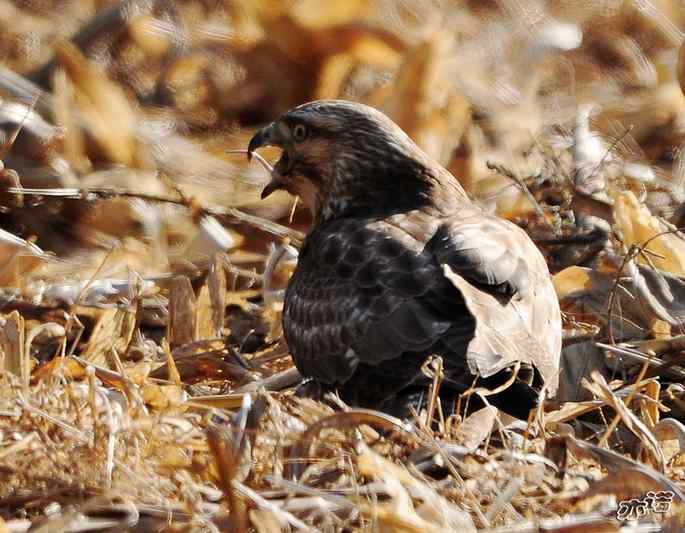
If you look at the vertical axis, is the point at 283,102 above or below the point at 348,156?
below

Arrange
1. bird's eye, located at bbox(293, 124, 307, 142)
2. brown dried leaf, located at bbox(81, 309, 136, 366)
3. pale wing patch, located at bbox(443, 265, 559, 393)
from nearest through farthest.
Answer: pale wing patch, located at bbox(443, 265, 559, 393) → brown dried leaf, located at bbox(81, 309, 136, 366) → bird's eye, located at bbox(293, 124, 307, 142)

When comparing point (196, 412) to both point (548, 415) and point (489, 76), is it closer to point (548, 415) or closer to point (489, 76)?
point (548, 415)

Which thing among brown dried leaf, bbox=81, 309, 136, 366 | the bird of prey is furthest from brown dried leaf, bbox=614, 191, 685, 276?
brown dried leaf, bbox=81, 309, 136, 366

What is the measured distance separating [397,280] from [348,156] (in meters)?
0.86

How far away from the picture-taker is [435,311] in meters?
3.56

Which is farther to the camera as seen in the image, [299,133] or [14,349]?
[299,133]

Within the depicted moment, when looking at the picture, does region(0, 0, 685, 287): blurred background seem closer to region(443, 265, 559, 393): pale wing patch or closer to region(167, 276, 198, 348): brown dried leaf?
region(167, 276, 198, 348): brown dried leaf

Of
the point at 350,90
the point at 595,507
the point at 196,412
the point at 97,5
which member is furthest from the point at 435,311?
the point at 97,5

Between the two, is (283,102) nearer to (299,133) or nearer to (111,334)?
(299,133)

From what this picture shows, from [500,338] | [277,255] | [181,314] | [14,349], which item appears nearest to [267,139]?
[277,255]

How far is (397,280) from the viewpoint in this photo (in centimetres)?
370

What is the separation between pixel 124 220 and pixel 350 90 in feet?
3.84

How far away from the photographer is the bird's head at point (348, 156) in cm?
441

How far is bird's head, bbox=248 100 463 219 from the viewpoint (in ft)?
14.5
